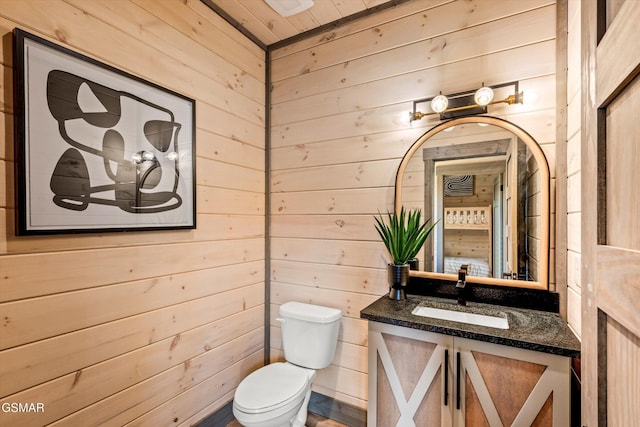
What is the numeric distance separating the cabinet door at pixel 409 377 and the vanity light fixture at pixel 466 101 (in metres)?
1.18

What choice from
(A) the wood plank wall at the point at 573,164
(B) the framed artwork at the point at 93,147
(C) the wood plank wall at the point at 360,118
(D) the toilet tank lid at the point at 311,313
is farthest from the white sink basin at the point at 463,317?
(B) the framed artwork at the point at 93,147

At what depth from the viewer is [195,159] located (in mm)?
1761

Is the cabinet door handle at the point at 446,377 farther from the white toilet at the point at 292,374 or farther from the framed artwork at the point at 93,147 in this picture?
the framed artwork at the point at 93,147

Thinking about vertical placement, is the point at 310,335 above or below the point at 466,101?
below

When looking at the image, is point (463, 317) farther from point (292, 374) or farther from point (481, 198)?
point (292, 374)

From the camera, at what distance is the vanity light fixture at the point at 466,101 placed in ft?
5.16

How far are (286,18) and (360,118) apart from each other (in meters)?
0.84

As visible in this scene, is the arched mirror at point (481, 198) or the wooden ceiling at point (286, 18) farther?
the wooden ceiling at point (286, 18)

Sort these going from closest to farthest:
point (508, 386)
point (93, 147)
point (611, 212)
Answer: point (611, 212)
point (508, 386)
point (93, 147)

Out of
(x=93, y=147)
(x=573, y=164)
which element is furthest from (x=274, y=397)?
(x=573, y=164)

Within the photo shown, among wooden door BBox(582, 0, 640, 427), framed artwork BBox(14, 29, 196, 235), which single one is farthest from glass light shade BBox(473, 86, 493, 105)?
framed artwork BBox(14, 29, 196, 235)

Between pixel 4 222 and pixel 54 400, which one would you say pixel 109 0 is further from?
pixel 54 400

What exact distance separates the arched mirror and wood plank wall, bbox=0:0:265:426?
1143 mm

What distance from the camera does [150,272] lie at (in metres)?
1.55
